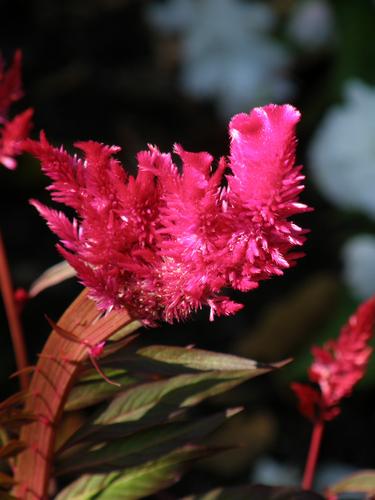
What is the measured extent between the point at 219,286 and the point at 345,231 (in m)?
1.81

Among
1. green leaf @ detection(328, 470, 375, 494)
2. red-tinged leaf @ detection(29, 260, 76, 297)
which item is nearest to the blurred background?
green leaf @ detection(328, 470, 375, 494)

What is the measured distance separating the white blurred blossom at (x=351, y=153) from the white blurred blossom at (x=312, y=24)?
592mm

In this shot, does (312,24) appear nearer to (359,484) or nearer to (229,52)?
(229,52)

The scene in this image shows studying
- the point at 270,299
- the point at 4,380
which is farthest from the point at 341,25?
the point at 4,380

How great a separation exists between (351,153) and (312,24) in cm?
68

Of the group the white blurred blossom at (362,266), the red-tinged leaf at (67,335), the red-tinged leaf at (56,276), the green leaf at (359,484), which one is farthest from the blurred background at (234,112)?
the red-tinged leaf at (67,335)

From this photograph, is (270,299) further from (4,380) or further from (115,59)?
(115,59)

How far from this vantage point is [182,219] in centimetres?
39

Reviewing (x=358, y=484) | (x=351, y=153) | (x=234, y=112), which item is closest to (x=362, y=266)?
(x=351, y=153)

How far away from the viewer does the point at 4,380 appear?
5.53 ft

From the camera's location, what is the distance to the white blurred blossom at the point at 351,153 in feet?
5.67

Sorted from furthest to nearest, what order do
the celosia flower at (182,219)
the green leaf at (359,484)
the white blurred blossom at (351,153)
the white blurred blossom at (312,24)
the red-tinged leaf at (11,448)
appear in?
Answer: the white blurred blossom at (312,24)
the white blurred blossom at (351,153)
the green leaf at (359,484)
the red-tinged leaf at (11,448)
the celosia flower at (182,219)

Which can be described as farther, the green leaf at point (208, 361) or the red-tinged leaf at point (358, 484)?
the red-tinged leaf at point (358, 484)

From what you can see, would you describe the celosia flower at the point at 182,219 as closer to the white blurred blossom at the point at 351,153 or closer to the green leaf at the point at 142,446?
the green leaf at the point at 142,446
